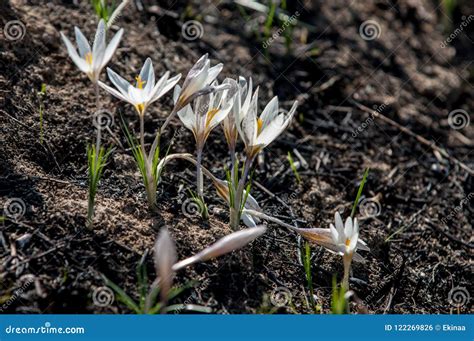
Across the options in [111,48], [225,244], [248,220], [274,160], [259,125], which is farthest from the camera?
[274,160]

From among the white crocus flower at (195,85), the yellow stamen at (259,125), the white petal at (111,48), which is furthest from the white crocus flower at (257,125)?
the white petal at (111,48)

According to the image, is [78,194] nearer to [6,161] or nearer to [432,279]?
[6,161]

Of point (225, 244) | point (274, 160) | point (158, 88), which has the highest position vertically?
point (274, 160)

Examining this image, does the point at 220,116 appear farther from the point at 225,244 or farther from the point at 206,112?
the point at 225,244

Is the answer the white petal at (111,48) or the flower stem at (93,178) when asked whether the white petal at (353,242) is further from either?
the white petal at (111,48)

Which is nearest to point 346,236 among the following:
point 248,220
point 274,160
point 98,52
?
point 248,220
